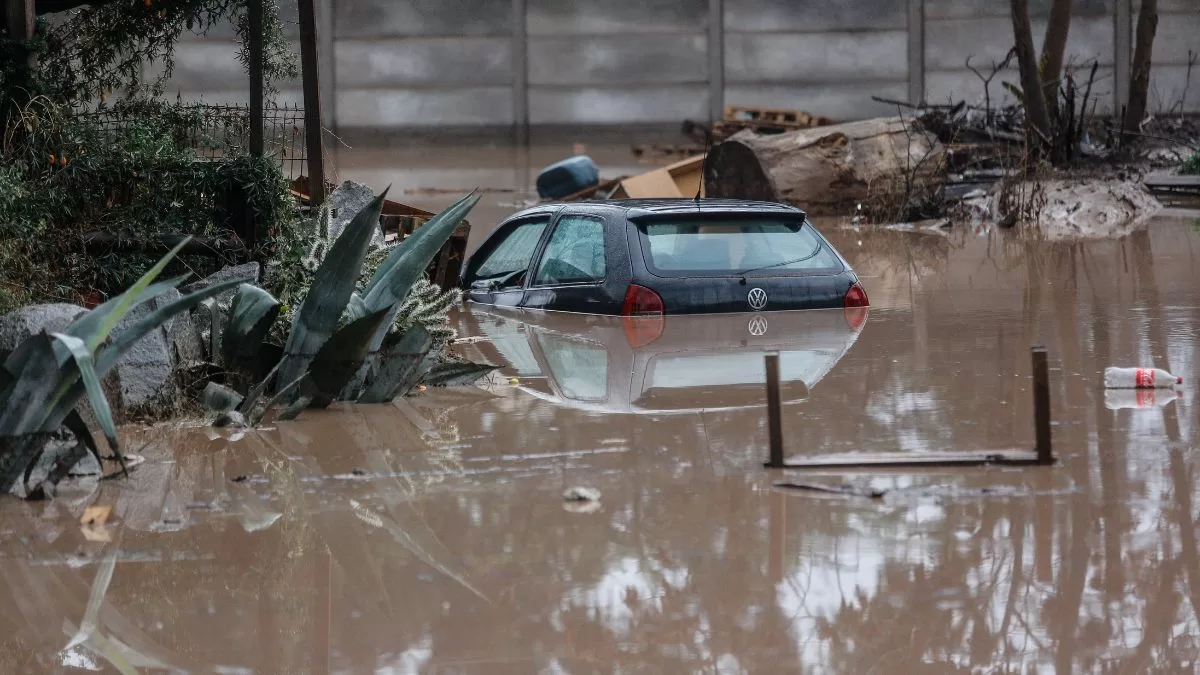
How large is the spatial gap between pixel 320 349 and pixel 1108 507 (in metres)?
4.05

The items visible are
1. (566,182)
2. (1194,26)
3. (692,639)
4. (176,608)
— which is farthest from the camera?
(1194,26)

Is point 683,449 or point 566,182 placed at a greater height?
point 566,182

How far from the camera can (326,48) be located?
118ft

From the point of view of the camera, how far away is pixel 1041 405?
20.3 ft

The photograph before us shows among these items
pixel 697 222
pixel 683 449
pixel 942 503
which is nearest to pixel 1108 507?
pixel 942 503

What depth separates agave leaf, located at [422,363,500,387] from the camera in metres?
8.63

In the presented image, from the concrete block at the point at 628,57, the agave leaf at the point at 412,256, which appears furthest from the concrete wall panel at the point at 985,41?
the agave leaf at the point at 412,256

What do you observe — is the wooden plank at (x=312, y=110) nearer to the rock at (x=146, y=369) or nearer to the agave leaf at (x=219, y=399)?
the rock at (x=146, y=369)

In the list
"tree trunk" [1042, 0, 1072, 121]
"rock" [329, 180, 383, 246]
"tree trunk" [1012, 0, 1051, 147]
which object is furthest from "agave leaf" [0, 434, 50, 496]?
"tree trunk" [1042, 0, 1072, 121]

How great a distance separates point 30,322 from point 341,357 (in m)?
1.57

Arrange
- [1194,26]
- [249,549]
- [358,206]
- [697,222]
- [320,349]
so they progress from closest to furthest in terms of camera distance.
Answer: [249,549]
[320,349]
[697,222]
[358,206]
[1194,26]

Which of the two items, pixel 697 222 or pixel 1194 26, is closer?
pixel 697 222

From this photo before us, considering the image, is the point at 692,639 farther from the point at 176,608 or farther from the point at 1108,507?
the point at 1108,507

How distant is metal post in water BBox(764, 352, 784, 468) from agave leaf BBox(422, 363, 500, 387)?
259cm
